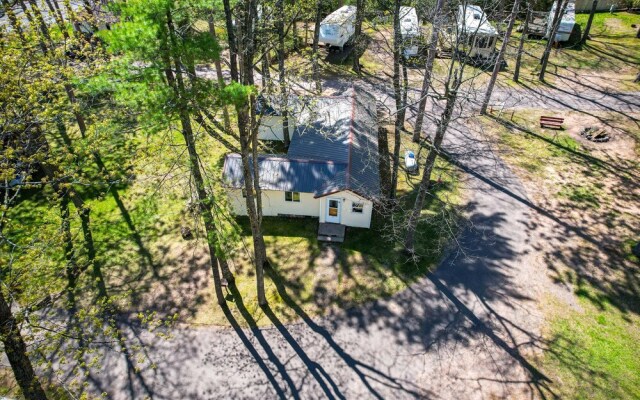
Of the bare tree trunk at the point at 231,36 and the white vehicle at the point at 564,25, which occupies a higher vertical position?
the bare tree trunk at the point at 231,36

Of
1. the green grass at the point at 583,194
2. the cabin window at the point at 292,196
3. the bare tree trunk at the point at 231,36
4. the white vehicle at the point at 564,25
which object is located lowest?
the green grass at the point at 583,194

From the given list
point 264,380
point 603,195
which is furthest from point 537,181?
point 264,380

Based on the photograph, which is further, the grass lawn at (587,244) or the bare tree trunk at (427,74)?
the bare tree trunk at (427,74)

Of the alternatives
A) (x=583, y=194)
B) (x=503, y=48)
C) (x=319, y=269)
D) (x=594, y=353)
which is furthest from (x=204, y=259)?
(x=503, y=48)

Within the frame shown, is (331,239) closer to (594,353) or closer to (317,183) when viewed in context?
(317,183)

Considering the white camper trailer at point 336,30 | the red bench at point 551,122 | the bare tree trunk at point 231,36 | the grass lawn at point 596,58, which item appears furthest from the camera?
the white camper trailer at point 336,30

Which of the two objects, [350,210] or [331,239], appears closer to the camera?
[331,239]

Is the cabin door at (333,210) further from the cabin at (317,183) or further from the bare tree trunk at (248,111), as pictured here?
the bare tree trunk at (248,111)

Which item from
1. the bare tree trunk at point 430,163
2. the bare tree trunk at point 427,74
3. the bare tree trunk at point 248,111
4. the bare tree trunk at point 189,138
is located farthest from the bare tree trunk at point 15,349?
the bare tree trunk at point 427,74
